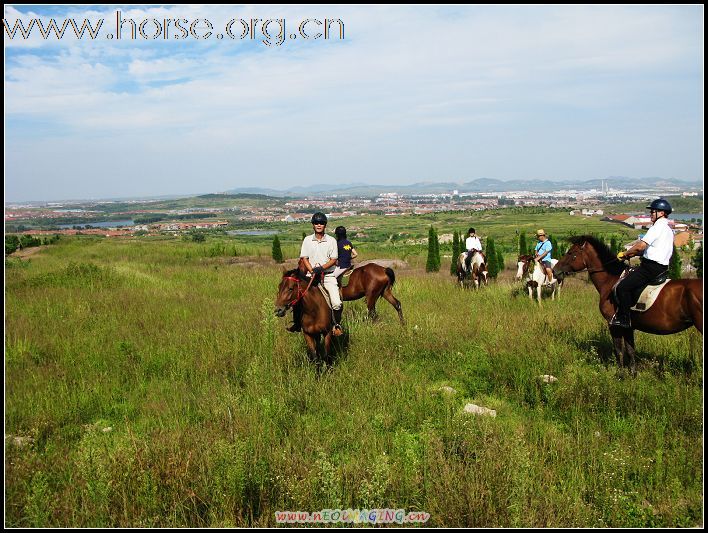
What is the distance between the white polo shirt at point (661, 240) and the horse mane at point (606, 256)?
1.05 m

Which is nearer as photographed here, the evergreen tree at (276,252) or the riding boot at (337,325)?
the riding boot at (337,325)

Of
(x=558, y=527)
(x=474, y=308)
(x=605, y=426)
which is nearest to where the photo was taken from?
(x=558, y=527)

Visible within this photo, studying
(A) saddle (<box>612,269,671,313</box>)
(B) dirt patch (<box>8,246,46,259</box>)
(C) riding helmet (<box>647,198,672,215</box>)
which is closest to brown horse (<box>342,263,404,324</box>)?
(A) saddle (<box>612,269,671,313</box>)

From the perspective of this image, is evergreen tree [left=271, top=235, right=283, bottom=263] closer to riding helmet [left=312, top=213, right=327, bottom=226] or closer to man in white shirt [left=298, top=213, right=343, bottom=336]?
man in white shirt [left=298, top=213, right=343, bottom=336]

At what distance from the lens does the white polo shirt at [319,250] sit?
7.91 metres

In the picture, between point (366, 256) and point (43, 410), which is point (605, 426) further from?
point (366, 256)

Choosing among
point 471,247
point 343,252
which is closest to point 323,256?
point 343,252

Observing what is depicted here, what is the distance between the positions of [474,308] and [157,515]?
30.6 feet

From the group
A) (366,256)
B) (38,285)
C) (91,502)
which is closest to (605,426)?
(91,502)

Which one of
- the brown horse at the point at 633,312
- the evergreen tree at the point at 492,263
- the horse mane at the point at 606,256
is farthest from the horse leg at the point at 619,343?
the evergreen tree at the point at 492,263

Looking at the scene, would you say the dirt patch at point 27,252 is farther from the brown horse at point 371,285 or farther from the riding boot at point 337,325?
the riding boot at point 337,325

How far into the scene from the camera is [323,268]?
25.3 feet

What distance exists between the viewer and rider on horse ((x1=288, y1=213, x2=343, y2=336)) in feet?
25.4

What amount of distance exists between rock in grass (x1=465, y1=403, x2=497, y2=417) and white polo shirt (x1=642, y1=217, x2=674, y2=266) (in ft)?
11.0
